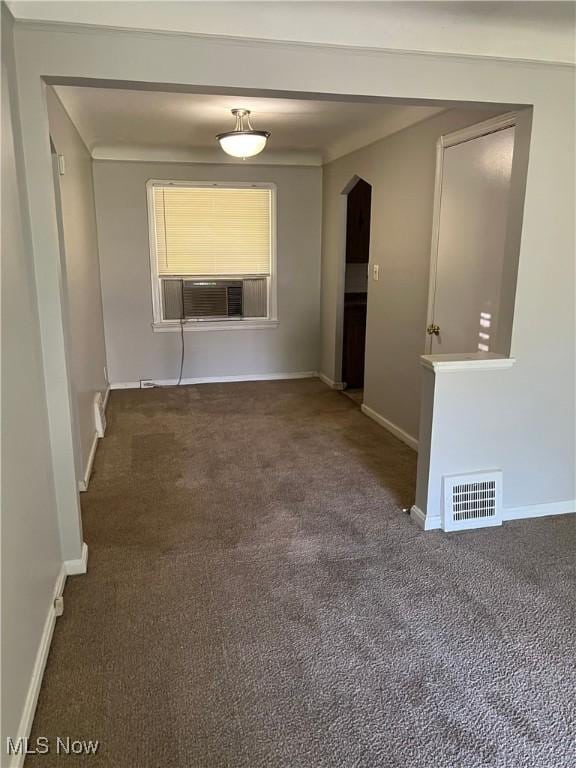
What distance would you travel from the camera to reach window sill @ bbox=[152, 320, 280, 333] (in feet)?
19.1

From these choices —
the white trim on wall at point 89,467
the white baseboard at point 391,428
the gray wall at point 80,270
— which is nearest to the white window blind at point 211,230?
the gray wall at point 80,270

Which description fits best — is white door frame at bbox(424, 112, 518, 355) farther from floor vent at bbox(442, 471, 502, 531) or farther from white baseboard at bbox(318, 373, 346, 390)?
white baseboard at bbox(318, 373, 346, 390)

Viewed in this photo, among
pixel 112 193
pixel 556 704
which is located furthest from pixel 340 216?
pixel 556 704

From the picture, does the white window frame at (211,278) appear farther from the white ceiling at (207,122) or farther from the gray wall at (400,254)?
the gray wall at (400,254)

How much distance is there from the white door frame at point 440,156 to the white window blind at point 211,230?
2534mm

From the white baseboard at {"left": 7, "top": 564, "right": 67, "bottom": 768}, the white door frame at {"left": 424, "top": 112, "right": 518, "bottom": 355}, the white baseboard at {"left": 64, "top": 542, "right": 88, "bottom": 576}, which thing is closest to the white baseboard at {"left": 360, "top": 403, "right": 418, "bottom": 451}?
the white door frame at {"left": 424, "top": 112, "right": 518, "bottom": 355}

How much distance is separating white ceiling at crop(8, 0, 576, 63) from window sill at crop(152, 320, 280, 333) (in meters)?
3.85

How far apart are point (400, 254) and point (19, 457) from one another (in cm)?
322

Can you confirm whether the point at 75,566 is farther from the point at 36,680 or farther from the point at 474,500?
the point at 474,500

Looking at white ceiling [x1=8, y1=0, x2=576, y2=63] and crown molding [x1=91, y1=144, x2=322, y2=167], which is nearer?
white ceiling [x1=8, y1=0, x2=576, y2=63]

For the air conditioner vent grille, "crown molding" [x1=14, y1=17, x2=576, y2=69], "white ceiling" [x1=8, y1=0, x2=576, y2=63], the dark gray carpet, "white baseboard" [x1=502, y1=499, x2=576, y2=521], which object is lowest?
the dark gray carpet

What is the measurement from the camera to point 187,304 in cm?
583

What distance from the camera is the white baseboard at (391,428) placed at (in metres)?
4.13

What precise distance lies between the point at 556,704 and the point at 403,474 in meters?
1.90
